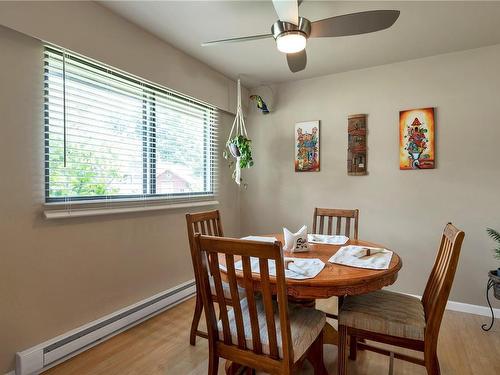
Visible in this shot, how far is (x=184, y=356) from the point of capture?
194 centimetres

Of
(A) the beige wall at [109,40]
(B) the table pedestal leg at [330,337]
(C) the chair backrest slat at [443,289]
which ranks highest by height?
(A) the beige wall at [109,40]

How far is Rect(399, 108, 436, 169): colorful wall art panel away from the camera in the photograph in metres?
2.77

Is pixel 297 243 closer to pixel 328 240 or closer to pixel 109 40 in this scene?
pixel 328 240

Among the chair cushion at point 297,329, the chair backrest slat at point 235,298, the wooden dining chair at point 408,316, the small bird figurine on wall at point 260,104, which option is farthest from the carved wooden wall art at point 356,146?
the chair backrest slat at point 235,298

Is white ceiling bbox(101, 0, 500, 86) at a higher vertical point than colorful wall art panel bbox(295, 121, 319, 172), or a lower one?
higher

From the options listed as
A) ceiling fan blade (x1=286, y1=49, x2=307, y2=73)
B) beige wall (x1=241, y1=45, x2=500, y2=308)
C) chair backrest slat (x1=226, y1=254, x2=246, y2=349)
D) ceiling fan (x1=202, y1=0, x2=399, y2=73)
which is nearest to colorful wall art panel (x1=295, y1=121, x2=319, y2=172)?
beige wall (x1=241, y1=45, x2=500, y2=308)

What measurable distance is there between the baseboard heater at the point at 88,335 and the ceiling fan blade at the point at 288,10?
7.69 feet

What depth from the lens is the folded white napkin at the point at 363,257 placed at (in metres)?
1.56

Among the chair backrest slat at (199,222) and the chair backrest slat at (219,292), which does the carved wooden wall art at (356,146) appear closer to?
the chair backrest slat at (199,222)

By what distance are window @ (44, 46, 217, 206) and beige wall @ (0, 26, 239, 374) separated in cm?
11

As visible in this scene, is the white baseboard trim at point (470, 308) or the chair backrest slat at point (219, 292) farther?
the white baseboard trim at point (470, 308)

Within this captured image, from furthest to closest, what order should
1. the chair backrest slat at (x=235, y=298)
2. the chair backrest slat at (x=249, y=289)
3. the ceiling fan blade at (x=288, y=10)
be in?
the ceiling fan blade at (x=288, y=10) → the chair backrest slat at (x=235, y=298) → the chair backrest slat at (x=249, y=289)

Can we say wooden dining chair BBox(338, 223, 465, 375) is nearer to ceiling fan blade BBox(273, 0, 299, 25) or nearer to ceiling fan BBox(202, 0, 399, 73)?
ceiling fan BBox(202, 0, 399, 73)

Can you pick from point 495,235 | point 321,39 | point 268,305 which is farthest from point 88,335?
point 495,235
